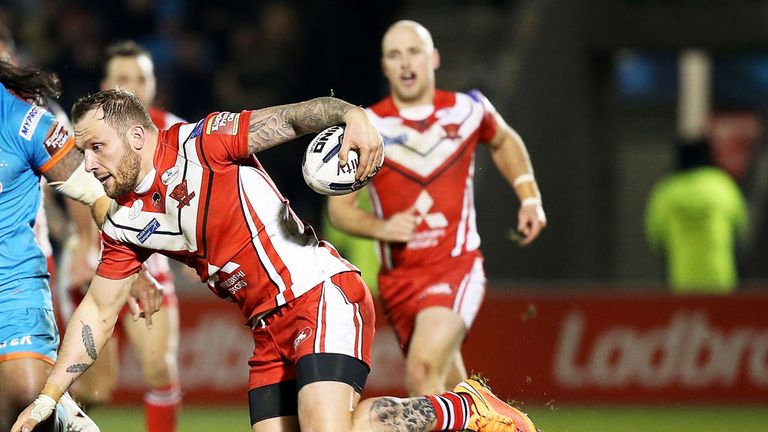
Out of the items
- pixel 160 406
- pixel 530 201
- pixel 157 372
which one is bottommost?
pixel 160 406

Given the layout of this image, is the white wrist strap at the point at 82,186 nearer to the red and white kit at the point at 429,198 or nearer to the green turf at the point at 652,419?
the red and white kit at the point at 429,198

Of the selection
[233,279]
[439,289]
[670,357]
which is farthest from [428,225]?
[670,357]

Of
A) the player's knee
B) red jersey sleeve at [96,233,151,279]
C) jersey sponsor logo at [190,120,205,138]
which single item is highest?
jersey sponsor logo at [190,120,205,138]

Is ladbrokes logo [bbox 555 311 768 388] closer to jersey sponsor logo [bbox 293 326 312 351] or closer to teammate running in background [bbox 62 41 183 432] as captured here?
teammate running in background [bbox 62 41 183 432]

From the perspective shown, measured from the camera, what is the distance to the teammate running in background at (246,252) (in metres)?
5.70

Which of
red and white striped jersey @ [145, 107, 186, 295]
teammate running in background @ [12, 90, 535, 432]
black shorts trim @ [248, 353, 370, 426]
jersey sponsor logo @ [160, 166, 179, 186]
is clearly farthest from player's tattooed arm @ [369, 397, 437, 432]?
red and white striped jersey @ [145, 107, 186, 295]

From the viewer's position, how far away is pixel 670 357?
12.0 m

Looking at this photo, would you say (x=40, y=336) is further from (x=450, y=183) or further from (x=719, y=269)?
(x=719, y=269)

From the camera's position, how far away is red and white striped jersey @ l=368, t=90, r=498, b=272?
26.2ft

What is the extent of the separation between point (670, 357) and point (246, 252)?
22.9ft

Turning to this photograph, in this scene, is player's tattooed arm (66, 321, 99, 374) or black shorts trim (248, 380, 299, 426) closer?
player's tattooed arm (66, 321, 99, 374)

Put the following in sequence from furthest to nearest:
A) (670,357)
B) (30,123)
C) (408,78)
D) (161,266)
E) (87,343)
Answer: (670,357), (161,266), (408,78), (30,123), (87,343)

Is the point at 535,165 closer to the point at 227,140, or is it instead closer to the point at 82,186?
the point at 82,186

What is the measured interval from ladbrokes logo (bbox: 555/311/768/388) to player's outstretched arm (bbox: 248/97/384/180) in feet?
22.4
